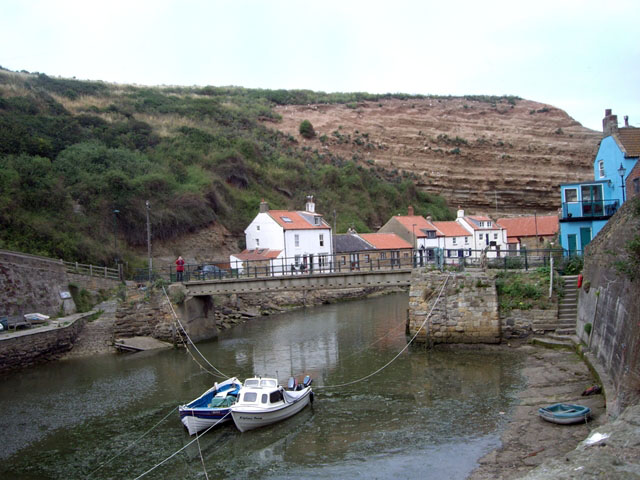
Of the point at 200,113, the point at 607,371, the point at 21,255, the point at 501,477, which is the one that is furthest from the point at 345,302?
the point at 200,113

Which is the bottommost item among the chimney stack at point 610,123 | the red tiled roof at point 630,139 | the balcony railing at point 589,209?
the balcony railing at point 589,209

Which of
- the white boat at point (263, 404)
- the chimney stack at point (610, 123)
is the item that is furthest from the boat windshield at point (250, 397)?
the chimney stack at point (610, 123)

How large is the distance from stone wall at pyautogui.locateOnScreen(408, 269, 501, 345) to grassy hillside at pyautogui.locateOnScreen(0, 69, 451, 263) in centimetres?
2433

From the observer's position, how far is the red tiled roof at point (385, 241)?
201ft

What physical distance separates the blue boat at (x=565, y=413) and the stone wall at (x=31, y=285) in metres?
26.2

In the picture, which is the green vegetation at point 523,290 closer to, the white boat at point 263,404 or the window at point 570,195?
the window at point 570,195

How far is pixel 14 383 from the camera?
2520cm

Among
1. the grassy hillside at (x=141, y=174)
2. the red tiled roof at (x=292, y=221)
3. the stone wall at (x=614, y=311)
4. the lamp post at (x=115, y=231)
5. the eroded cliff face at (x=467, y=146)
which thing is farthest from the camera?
the eroded cliff face at (x=467, y=146)

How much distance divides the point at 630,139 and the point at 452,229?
39.3 metres

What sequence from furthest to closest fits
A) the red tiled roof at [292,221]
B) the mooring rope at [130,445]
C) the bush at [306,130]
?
the bush at [306,130]
the red tiled roof at [292,221]
the mooring rope at [130,445]

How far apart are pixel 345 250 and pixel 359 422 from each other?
129ft

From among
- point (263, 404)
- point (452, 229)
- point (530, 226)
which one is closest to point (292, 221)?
point (452, 229)

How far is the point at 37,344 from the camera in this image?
28.2m

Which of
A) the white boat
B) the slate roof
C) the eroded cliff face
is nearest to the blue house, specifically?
the white boat
